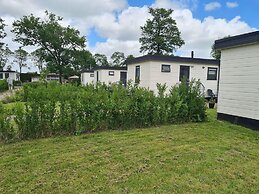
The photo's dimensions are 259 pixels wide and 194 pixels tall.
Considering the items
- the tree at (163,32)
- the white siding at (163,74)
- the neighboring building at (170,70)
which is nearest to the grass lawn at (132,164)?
the white siding at (163,74)

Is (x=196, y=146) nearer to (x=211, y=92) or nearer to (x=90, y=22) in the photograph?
(x=211, y=92)

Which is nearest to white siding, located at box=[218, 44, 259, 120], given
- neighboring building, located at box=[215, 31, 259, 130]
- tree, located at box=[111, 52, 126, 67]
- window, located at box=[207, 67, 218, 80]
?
neighboring building, located at box=[215, 31, 259, 130]

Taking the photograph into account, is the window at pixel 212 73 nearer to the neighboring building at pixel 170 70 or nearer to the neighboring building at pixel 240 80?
the neighboring building at pixel 170 70

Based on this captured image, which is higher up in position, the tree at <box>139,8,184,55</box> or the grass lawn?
the tree at <box>139,8,184,55</box>

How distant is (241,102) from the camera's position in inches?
236

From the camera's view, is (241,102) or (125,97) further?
(241,102)

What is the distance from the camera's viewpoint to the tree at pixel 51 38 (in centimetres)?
2720

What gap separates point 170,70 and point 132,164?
11.3 m

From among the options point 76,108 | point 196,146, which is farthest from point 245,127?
point 76,108

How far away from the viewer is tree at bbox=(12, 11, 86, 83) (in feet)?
89.2

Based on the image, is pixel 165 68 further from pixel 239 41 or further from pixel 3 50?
pixel 3 50

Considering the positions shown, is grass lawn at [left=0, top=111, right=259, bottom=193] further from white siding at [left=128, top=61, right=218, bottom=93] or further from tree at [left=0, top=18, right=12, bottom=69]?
tree at [left=0, top=18, right=12, bottom=69]

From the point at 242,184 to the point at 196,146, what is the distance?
53.5 inches

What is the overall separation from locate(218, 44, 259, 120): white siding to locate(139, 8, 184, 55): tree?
2525 centimetres
